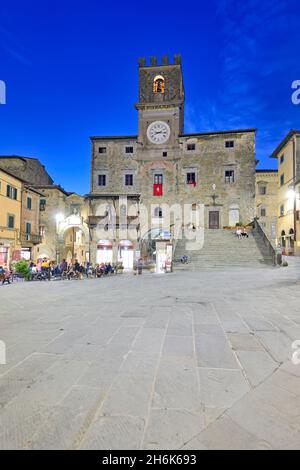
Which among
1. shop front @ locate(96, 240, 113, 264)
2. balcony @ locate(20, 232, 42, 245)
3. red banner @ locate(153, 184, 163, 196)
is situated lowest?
shop front @ locate(96, 240, 113, 264)

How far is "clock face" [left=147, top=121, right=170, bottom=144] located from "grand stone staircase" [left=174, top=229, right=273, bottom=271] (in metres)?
15.5

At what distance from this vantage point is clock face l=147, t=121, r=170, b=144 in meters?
30.9

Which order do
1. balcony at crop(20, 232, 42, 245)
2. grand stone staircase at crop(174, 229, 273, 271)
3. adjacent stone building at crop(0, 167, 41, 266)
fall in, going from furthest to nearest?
balcony at crop(20, 232, 42, 245)
adjacent stone building at crop(0, 167, 41, 266)
grand stone staircase at crop(174, 229, 273, 271)

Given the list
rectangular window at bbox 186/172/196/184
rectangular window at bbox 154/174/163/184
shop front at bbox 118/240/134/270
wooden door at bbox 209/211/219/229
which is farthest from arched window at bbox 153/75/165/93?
shop front at bbox 118/240/134/270

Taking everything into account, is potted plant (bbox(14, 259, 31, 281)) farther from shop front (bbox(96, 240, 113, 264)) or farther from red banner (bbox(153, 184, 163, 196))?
red banner (bbox(153, 184, 163, 196))

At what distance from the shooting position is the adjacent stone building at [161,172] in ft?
94.4

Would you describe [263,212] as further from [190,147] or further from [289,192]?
[190,147]

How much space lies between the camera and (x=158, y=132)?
102 ft

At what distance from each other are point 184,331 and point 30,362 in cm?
251

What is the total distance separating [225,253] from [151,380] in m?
16.5

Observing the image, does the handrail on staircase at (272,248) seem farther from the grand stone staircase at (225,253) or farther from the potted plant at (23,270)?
the potted plant at (23,270)

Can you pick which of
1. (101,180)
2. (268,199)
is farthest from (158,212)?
(268,199)
